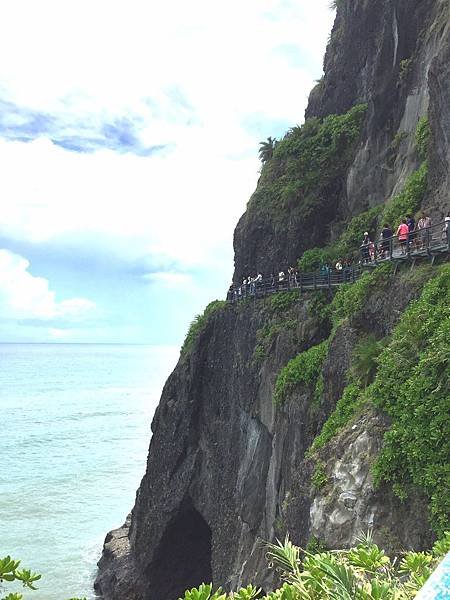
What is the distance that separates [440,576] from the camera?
8.76ft

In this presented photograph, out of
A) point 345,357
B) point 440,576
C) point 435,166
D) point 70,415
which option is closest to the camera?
point 440,576

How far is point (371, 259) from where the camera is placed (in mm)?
16922

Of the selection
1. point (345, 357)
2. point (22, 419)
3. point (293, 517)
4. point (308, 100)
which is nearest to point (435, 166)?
point (345, 357)

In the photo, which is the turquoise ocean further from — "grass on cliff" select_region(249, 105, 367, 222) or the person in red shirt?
the person in red shirt

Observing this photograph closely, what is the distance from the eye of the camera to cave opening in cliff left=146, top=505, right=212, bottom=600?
2877 centimetres

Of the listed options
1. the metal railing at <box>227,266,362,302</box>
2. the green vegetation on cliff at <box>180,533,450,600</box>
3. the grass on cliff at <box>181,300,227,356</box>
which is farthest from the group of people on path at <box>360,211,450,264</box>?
the grass on cliff at <box>181,300,227,356</box>

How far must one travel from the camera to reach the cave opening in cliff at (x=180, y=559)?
2877cm

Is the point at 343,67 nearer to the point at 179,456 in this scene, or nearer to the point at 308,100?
the point at 308,100

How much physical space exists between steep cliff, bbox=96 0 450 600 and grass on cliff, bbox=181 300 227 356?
217mm

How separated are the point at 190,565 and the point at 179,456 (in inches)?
276

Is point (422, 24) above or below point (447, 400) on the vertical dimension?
above

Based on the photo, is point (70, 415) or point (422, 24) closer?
point (422, 24)

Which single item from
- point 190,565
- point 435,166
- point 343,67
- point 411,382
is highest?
point 343,67

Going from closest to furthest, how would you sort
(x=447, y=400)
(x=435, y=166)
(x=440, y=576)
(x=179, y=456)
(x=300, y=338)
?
1. (x=440, y=576)
2. (x=447, y=400)
3. (x=435, y=166)
4. (x=300, y=338)
5. (x=179, y=456)
